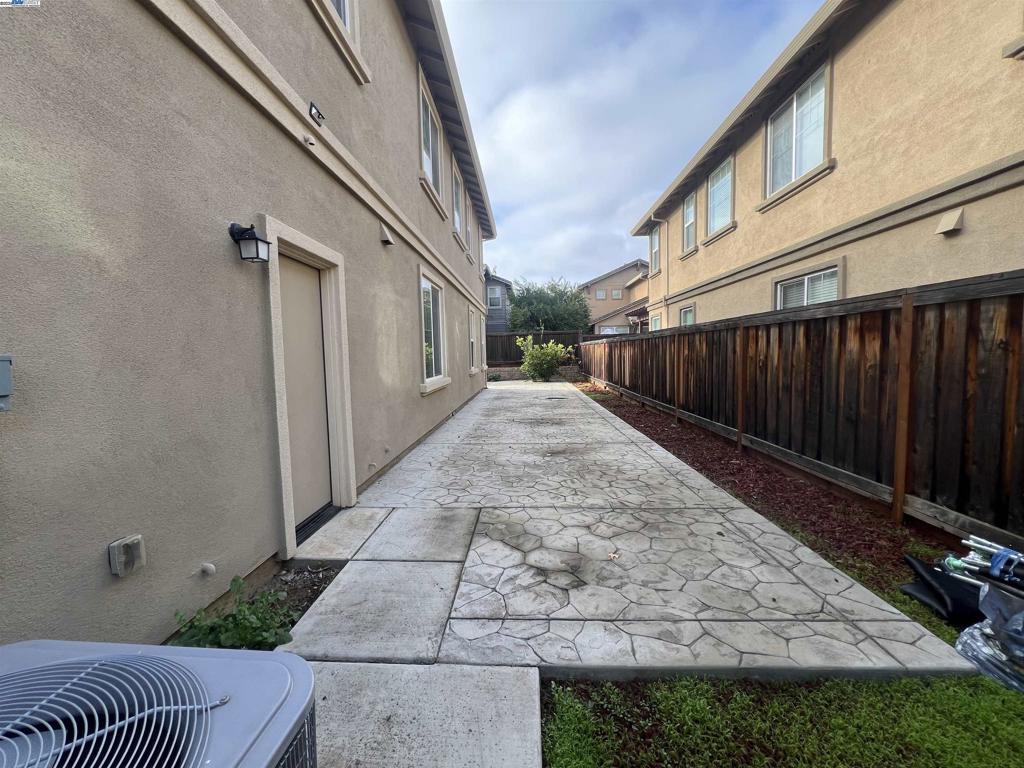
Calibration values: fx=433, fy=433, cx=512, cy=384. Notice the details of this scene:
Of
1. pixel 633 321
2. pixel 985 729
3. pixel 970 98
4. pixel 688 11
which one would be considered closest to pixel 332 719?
pixel 985 729

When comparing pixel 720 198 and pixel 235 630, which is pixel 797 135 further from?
pixel 235 630

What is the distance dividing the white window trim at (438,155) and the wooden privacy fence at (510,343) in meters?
14.6

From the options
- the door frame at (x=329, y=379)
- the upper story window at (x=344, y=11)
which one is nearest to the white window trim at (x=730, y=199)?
the upper story window at (x=344, y=11)

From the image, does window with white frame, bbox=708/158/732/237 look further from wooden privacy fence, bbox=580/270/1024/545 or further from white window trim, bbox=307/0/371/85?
white window trim, bbox=307/0/371/85

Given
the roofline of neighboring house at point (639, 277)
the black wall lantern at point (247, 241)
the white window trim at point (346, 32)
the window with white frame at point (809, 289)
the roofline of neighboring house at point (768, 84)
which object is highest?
the roofline of neighboring house at point (768, 84)

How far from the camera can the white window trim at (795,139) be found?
277 inches

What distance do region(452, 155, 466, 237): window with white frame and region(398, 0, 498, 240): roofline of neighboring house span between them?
331 millimetres

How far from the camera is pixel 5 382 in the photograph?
1469mm

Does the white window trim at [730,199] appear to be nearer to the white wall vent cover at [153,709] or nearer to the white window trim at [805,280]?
the white window trim at [805,280]

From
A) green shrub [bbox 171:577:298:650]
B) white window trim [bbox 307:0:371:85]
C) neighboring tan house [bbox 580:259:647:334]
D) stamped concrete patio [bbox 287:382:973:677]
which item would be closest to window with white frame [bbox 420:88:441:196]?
white window trim [bbox 307:0:371:85]

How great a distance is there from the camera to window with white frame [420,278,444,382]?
7.41m

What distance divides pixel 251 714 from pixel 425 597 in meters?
1.88

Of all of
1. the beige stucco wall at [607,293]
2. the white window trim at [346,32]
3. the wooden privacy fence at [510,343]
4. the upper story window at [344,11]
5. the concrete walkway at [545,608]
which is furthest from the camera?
the beige stucco wall at [607,293]

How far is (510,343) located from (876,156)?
1830 cm
